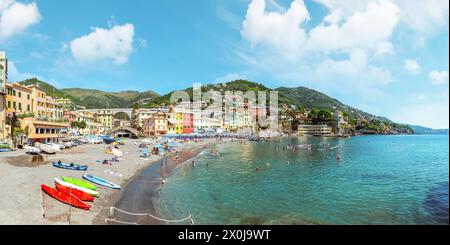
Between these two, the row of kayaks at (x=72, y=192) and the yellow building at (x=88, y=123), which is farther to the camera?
the yellow building at (x=88, y=123)

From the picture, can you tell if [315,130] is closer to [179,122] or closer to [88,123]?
[179,122]

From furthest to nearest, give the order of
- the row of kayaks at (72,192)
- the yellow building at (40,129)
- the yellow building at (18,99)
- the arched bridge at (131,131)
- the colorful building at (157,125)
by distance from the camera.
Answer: the colorful building at (157,125), the arched bridge at (131,131), the yellow building at (40,129), the yellow building at (18,99), the row of kayaks at (72,192)

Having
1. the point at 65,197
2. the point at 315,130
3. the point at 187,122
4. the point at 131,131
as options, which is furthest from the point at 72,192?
the point at 315,130

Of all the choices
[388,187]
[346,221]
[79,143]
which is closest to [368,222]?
[346,221]

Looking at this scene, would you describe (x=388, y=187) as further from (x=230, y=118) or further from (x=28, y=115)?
(x=230, y=118)

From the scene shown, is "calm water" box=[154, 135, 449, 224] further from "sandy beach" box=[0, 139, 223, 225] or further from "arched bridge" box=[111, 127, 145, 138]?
"arched bridge" box=[111, 127, 145, 138]

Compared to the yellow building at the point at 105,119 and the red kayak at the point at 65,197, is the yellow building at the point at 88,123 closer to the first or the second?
the yellow building at the point at 105,119

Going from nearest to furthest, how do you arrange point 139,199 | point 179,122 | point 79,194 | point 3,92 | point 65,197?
point 65,197, point 79,194, point 139,199, point 3,92, point 179,122

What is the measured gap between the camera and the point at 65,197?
18.1 metres

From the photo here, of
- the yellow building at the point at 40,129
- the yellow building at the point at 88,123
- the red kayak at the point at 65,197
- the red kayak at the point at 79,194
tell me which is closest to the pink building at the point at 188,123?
the yellow building at the point at 88,123

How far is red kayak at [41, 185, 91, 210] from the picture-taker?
1753cm

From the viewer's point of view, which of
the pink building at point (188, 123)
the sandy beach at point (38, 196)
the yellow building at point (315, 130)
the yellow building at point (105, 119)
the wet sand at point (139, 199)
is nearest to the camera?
the sandy beach at point (38, 196)

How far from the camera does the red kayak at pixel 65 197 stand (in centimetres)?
1753

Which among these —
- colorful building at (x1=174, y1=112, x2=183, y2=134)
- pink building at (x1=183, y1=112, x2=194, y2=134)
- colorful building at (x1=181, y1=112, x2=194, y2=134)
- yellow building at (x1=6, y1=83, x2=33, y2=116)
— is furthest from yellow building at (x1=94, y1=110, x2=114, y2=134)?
yellow building at (x1=6, y1=83, x2=33, y2=116)
